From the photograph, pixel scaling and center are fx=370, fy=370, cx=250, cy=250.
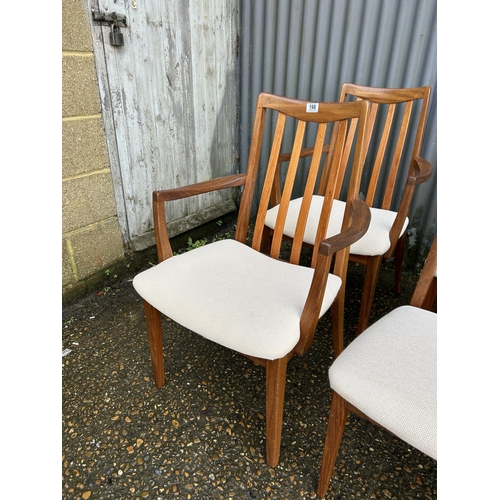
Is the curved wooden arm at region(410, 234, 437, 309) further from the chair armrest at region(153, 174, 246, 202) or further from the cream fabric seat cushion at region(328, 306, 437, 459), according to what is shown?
the chair armrest at region(153, 174, 246, 202)

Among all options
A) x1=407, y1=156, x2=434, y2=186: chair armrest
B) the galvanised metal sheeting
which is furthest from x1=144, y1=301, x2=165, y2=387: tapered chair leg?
the galvanised metal sheeting

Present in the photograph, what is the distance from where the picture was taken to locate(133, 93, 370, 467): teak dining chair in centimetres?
105

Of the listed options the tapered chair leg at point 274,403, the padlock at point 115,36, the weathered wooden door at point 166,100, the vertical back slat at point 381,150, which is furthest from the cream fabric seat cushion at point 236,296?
the padlock at point 115,36

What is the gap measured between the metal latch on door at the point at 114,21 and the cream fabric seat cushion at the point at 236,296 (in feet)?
3.94

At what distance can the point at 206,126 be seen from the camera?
8.36 ft

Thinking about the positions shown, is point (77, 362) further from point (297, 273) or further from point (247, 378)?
point (297, 273)

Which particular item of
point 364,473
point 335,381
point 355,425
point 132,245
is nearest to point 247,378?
point 355,425

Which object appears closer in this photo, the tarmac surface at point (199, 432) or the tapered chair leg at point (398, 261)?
the tarmac surface at point (199, 432)

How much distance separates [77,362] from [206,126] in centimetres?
168

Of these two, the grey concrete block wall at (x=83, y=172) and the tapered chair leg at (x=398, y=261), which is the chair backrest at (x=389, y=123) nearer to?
the tapered chair leg at (x=398, y=261)

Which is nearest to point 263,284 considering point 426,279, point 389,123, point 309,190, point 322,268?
point 322,268

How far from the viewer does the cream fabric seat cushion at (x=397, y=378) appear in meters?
0.82

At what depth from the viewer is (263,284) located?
1249 millimetres

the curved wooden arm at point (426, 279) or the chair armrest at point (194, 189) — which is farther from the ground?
the chair armrest at point (194, 189)
